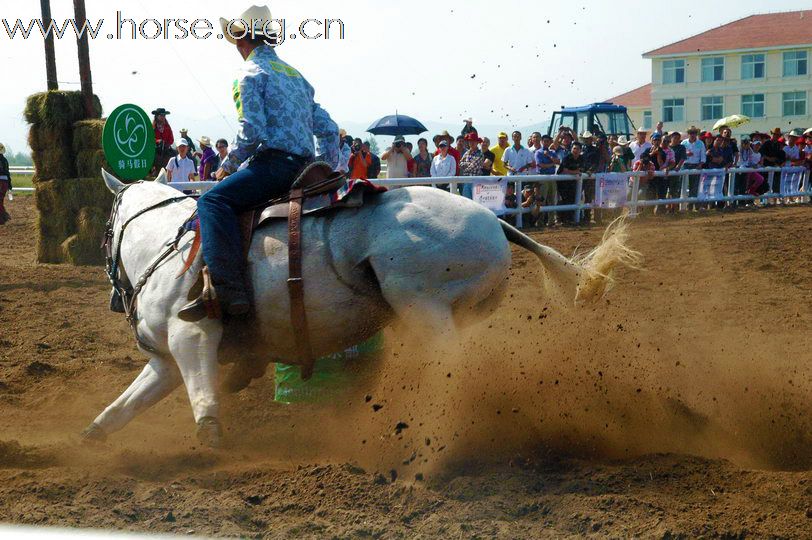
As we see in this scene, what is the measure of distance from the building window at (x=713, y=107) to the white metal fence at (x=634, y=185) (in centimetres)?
4726

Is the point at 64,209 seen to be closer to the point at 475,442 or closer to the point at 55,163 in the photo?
the point at 55,163

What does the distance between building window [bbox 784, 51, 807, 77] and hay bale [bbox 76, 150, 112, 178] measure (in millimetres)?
60808

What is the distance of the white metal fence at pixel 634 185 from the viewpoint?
47.5ft

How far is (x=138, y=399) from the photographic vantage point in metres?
5.10

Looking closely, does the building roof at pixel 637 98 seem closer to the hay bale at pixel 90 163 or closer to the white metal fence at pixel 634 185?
the white metal fence at pixel 634 185

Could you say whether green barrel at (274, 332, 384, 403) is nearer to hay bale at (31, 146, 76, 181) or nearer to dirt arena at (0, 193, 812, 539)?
dirt arena at (0, 193, 812, 539)

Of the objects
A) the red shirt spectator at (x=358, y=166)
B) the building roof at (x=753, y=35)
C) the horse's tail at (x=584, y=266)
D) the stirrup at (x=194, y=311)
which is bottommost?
the stirrup at (x=194, y=311)

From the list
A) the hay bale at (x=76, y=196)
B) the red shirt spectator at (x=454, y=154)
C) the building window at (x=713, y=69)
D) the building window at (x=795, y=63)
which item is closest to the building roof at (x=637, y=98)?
the building window at (x=713, y=69)

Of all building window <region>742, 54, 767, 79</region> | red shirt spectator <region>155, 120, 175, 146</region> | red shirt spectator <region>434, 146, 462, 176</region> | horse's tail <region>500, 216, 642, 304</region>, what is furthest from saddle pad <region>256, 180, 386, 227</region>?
building window <region>742, 54, 767, 79</region>

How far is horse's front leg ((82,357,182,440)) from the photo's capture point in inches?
201

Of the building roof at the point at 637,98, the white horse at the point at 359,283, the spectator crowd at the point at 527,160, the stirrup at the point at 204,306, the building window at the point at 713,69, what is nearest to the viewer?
the white horse at the point at 359,283

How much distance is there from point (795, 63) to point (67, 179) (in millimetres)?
61622

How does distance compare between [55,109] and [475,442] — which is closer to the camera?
[475,442]

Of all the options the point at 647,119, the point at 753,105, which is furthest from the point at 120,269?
the point at 647,119
